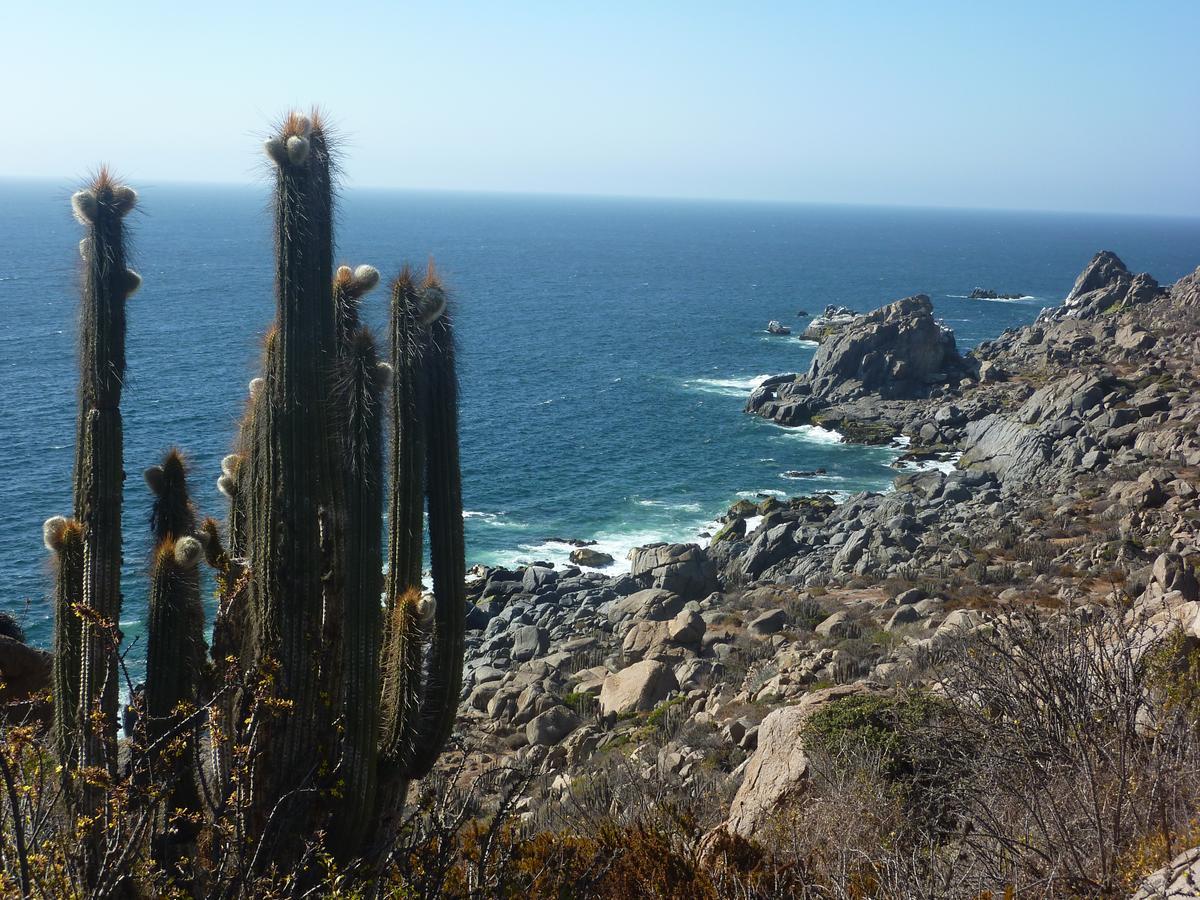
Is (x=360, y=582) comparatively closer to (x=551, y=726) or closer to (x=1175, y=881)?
(x=1175, y=881)

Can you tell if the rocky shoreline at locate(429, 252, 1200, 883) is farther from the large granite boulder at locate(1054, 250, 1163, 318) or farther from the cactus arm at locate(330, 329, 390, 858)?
the large granite boulder at locate(1054, 250, 1163, 318)

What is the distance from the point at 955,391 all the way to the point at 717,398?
14.1 meters

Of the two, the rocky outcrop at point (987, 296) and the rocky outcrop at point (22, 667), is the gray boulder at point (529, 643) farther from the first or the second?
the rocky outcrop at point (987, 296)

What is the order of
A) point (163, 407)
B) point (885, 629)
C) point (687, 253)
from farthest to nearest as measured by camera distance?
point (687, 253), point (163, 407), point (885, 629)

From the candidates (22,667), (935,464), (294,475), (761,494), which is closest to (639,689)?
(22,667)

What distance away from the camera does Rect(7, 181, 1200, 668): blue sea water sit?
37.0m

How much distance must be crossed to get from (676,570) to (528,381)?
34578 millimetres

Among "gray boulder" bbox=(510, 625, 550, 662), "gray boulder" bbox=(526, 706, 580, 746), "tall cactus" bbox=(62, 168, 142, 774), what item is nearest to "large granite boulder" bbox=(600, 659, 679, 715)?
"gray boulder" bbox=(526, 706, 580, 746)

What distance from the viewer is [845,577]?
30281 millimetres

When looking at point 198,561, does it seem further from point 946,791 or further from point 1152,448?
point 1152,448

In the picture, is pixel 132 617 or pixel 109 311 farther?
pixel 132 617

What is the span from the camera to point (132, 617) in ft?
89.4

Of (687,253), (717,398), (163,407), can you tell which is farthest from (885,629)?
(687,253)

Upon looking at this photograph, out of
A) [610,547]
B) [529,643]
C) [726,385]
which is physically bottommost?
[610,547]
